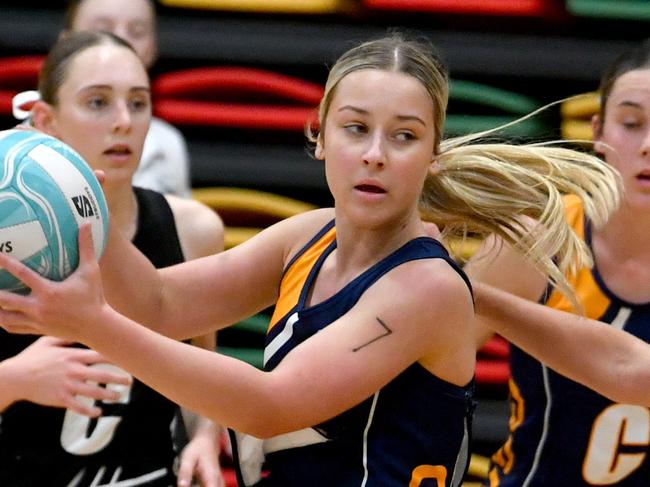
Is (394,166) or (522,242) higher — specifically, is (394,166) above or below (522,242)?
above

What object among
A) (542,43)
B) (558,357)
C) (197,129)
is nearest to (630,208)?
(558,357)

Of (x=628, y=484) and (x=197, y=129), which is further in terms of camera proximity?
(x=197, y=129)

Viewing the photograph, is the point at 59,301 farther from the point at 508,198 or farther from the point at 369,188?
the point at 508,198

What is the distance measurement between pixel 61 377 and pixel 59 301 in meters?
0.93

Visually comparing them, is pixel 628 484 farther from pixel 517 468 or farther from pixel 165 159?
pixel 165 159

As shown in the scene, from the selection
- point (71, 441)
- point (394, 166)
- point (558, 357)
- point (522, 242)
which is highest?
point (394, 166)

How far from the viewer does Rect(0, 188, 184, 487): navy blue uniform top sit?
319 centimetres

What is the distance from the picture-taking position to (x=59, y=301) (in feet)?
6.33

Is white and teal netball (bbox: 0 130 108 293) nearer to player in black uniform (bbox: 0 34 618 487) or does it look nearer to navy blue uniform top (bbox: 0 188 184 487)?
player in black uniform (bbox: 0 34 618 487)

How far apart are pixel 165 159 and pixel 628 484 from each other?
211 centimetres

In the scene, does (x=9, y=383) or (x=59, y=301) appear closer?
(x=59, y=301)

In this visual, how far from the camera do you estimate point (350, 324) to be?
7.24ft

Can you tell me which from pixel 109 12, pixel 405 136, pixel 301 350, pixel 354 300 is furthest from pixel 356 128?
pixel 109 12

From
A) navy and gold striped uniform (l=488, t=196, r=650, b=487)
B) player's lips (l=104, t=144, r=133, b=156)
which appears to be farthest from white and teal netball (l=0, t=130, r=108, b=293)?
navy and gold striped uniform (l=488, t=196, r=650, b=487)
